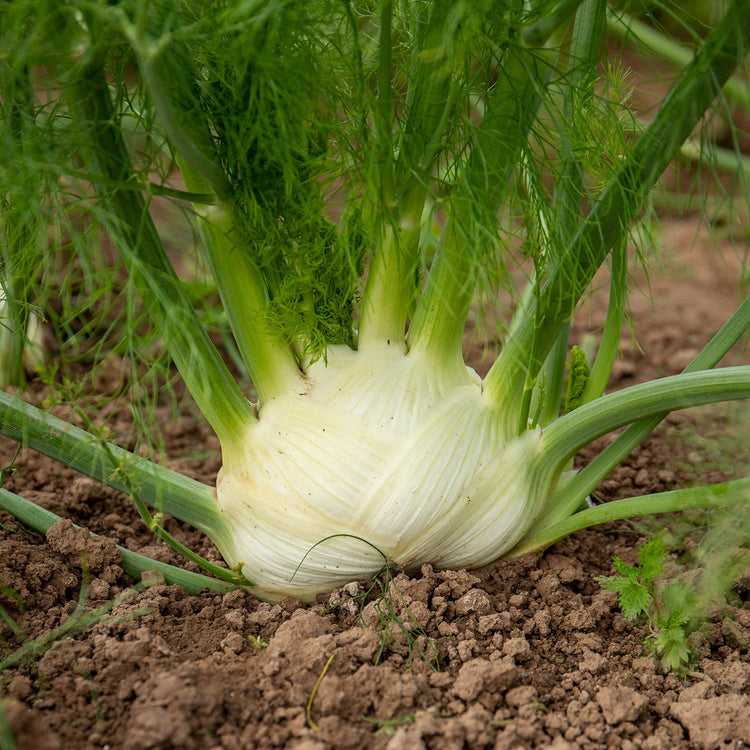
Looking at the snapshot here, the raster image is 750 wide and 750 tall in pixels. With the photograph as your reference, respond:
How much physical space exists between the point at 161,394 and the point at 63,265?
70 centimetres

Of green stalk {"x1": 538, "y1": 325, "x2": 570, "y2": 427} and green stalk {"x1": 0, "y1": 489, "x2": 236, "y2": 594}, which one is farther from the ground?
green stalk {"x1": 538, "y1": 325, "x2": 570, "y2": 427}

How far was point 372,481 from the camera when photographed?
1187mm

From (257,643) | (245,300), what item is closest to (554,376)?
(245,300)

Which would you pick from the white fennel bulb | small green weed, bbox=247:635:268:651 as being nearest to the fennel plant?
the white fennel bulb

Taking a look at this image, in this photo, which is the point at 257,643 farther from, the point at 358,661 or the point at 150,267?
the point at 150,267

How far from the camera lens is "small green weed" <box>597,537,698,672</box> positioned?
1091 mm

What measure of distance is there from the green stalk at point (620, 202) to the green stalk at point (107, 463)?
18.0 inches

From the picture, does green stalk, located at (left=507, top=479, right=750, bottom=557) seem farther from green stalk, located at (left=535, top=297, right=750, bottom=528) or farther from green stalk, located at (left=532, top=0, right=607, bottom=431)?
green stalk, located at (left=532, top=0, right=607, bottom=431)

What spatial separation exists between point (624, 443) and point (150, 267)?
725mm

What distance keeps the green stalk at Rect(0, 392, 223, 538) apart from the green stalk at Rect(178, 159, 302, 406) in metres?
0.17

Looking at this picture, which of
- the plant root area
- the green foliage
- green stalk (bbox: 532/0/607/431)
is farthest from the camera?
the green foliage

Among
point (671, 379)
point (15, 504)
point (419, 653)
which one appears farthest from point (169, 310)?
point (671, 379)

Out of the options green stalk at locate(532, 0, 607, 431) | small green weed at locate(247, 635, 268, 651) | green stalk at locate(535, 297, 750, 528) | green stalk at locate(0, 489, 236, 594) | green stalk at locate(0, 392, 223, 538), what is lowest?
green stalk at locate(0, 489, 236, 594)

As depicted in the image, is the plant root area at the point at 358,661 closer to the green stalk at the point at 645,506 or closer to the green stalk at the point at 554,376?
the green stalk at the point at 645,506
